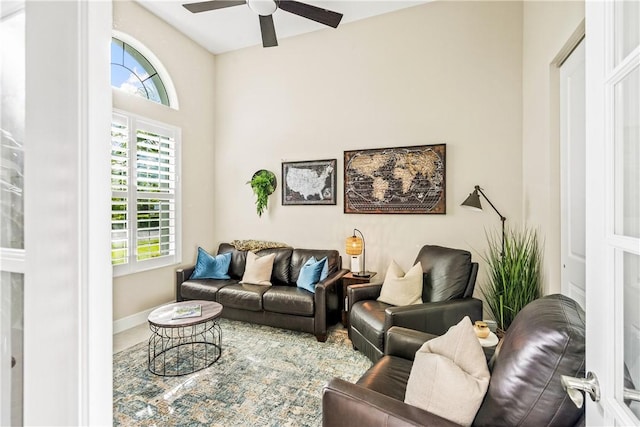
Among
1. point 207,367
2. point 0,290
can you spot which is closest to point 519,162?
point 207,367

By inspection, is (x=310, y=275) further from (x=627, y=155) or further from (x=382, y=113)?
(x=627, y=155)

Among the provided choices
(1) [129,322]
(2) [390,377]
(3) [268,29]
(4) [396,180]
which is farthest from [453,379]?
(1) [129,322]

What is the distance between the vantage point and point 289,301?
298 cm

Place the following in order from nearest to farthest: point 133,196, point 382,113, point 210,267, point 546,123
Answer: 1. point 546,123
2. point 133,196
3. point 382,113
4. point 210,267

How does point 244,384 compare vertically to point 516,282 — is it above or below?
below

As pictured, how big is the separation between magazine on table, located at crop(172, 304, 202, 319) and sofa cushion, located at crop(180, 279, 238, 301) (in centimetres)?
71

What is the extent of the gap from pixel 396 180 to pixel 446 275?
1.22m

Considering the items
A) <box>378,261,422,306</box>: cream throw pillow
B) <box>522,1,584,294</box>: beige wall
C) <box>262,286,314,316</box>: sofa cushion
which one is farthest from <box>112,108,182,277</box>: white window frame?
<box>522,1,584,294</box>: beige wall

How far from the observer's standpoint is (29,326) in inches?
21.5

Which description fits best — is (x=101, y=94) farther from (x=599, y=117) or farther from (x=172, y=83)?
(x=172, y=83)

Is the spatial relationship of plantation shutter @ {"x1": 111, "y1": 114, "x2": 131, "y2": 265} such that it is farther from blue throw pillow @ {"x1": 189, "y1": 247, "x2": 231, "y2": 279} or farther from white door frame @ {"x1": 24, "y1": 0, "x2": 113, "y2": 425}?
white door frame @ {"x1": 24, "y1": 0, "x2": 113, "y2": 425}

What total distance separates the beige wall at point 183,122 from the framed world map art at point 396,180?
6.77 ft

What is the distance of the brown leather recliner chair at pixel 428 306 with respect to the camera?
2.27m

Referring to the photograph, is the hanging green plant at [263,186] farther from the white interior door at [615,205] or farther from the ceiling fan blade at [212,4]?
the white interior door at [615,205]
